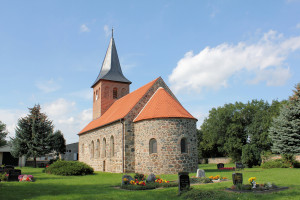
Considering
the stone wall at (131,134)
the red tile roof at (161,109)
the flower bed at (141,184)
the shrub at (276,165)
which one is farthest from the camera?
the shrub at (276,165)

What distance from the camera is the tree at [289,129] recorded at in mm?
25969

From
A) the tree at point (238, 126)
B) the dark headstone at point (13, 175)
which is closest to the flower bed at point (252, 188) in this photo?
the dark headstone at point (13, 175)

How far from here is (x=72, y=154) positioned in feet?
182

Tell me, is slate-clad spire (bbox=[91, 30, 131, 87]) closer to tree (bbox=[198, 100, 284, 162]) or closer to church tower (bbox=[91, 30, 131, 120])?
church tower (bbox=[91, 30, 131, 120])

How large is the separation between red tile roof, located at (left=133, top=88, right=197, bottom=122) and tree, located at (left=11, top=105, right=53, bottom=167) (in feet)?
65.0

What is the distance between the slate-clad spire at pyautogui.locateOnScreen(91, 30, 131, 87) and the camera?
1379 inches

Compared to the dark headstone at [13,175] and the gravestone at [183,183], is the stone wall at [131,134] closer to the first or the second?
the dark headstone at [13,175]

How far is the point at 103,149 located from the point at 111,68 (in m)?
13.1

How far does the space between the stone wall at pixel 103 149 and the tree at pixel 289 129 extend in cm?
1634

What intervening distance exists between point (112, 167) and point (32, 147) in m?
17.2

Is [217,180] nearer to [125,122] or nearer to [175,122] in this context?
[175,122]

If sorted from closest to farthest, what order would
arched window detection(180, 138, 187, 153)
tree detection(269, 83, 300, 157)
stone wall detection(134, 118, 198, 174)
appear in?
stone wall detection(134, 118, 198, 174)
arched window detection(180, 138, 187, 153)
tree detection(269, 83, 300, 157)

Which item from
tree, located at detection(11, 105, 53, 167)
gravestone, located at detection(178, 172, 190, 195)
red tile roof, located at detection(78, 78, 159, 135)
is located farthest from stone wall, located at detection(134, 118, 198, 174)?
tree, located at detection(11, 105, 53, 167)

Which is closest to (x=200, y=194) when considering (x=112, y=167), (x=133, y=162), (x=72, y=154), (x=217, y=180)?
(x=217, y=180)
